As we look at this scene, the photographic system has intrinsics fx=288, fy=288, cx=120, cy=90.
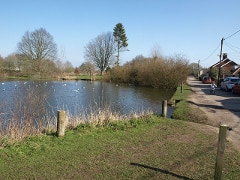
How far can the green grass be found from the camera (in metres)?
6.57

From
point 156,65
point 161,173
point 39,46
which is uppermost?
point 39,46

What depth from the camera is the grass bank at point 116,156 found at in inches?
259

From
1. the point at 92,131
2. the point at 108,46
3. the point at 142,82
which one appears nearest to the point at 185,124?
the point at 92,131

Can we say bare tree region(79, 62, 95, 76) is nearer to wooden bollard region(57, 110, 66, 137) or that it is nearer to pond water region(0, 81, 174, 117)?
pond water region(0, 81, 174, 117)

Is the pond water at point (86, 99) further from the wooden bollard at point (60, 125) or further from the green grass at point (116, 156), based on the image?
the green grass at point (116, 156)

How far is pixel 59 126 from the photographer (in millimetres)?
9484

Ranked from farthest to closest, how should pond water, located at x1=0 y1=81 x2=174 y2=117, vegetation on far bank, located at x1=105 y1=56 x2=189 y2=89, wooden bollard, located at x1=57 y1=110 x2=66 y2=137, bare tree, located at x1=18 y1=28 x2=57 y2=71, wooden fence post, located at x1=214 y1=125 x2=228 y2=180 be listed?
bare tree, located at x1=18 y1=28 x2=57 y2=71
vegetation on far bank, located at x1=105 y1=56 x2=189 y2=89
pond water, located at x1=0 y1=81 x2=174 y2=117
wooden bollard, located at x1=57 y1=110 x2=66 y2=137
wooden fence post, located at x1=214 y1=125 x2=228 y2=180

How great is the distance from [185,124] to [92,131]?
443 cm

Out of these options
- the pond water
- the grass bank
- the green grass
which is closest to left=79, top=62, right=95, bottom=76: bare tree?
the pond water

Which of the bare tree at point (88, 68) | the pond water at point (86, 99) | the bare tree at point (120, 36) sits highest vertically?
the bare tree at point (120, 36)

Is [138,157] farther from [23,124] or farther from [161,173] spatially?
[23,124]

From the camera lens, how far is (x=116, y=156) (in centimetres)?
777

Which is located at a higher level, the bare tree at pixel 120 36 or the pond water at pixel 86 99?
the bare tree at pixel 120 36

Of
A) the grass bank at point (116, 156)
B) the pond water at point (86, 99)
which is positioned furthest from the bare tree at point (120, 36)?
the grass bank at point (116, 156)
